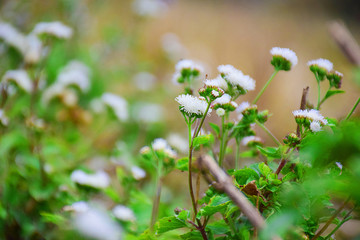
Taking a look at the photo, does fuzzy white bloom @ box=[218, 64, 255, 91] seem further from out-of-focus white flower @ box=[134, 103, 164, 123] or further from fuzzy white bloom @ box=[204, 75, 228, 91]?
out-of-focus white flower @ box=[134, 103, 164, 123]

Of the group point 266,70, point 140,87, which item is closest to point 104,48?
point 140,87

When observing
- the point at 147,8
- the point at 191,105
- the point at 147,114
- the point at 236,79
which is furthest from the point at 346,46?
the point at 147,8

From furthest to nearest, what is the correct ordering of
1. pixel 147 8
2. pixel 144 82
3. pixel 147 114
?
1. pixel 144 82
2. pixel 147 8
3. pixel 147 114

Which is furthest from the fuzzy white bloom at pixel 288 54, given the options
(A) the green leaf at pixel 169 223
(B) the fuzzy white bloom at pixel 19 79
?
(B) the fuzzy white bloom at pixel 19 79

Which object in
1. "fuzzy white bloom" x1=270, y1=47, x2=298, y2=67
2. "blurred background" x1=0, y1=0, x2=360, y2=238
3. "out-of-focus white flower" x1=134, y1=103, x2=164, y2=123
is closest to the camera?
"fuzzy white bloom" x1=270, y1=47, x2=298, y2=67

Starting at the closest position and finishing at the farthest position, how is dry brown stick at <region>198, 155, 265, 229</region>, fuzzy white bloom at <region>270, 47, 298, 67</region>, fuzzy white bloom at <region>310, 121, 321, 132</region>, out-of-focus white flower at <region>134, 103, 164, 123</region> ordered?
dry brown stick at <region>198, 155, 265, 229</region>, fuzzy white bloom at <region>310, 121, 321, 132</region>, fuzzy white bloom at <region>270, 47, 298, 67</region>, out-of-focus white flower at <region>134, 103, 164, 123</region>

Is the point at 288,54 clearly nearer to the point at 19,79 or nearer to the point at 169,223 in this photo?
the point at 169,223

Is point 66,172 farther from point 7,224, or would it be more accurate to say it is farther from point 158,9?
point 158,9

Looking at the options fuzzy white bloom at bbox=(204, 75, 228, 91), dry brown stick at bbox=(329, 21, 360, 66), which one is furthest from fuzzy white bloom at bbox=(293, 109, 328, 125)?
dry brown stick at bbox=(329, 21, 360, 66)

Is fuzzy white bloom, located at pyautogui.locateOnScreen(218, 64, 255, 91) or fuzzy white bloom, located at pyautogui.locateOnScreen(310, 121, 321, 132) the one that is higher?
fuzzy white bloom, located at pyautogui.locateOnScreen(218, 64, 255, 91)
